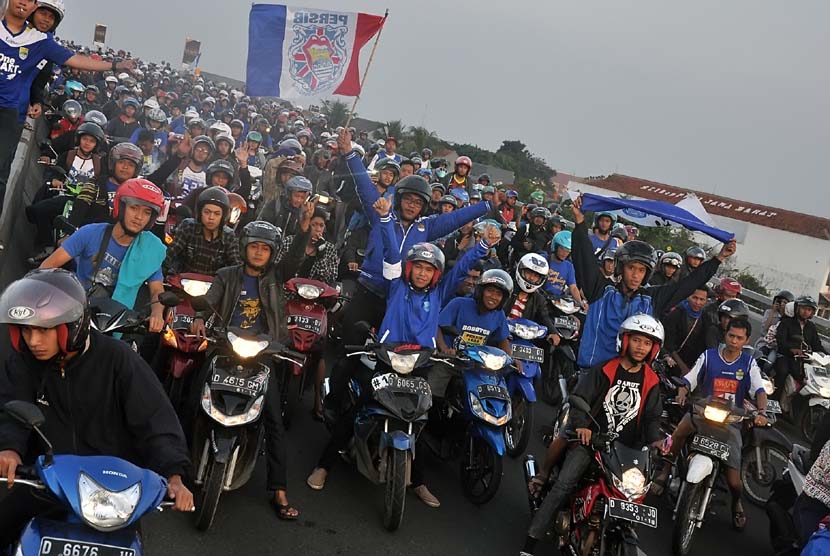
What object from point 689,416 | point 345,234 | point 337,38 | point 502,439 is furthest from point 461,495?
point 337,38

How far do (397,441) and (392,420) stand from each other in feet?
0.80

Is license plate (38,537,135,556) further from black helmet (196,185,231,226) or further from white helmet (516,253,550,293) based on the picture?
white helmet (516,253,550,293)

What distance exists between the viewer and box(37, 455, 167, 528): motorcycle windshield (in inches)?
102

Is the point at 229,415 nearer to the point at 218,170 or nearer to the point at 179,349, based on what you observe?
the point at 179,349

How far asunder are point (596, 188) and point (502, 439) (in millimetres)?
64767

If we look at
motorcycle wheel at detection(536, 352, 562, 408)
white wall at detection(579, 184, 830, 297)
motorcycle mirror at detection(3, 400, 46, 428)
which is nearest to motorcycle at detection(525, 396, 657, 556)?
motorcycle mirror at detection(3, 400, 46, 428)

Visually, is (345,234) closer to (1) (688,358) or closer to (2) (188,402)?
(1) (688,358)

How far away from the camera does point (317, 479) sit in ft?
18.7

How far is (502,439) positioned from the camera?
5.80 meters

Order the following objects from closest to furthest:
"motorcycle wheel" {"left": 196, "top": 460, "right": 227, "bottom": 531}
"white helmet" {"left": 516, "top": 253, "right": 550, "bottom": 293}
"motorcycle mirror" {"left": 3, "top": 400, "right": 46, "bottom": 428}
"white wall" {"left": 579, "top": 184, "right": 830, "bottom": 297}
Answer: "motorcycle mirror" {"left": 3, "top": 400, "right": 46, "bottom": 428} < "motorcycle wheel" {"left": 196, "top": 460, "right": 227, "bottom": 531} < "white helmet" {"left": 516, "top": 253, "right": 550, "bottom": 293} < "white wall" {"left": 579, "top": 184, "right": 830, "bottom": 297}

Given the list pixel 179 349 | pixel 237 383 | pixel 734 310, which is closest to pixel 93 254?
pixel 179 349

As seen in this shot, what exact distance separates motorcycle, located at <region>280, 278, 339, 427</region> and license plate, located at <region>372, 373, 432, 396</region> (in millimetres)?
1462

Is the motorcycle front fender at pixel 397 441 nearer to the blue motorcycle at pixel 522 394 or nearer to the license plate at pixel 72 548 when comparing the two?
the blue motorcycle at pixel 522 394

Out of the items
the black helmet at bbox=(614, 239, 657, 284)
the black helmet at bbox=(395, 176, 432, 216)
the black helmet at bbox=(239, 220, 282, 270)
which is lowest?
the black helmet at bbox=(239, 220, 282, 270)
